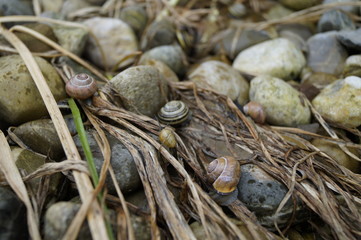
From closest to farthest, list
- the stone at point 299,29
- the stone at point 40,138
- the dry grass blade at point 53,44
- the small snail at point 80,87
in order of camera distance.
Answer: the stone at point 40,138 → the small snail at point 80,87 → the dry grass blade at point 53,44 → the stone at point 299,29

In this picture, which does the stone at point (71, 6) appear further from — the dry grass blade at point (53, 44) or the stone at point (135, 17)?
the dry grass blade at point (53, 44)

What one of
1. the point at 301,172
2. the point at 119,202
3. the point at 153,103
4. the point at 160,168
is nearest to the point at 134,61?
the point at 153,103

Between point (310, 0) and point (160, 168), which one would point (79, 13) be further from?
point (310, 0)

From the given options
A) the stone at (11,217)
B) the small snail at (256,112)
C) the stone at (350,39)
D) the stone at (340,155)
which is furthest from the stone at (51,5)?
the stone at (340,155)

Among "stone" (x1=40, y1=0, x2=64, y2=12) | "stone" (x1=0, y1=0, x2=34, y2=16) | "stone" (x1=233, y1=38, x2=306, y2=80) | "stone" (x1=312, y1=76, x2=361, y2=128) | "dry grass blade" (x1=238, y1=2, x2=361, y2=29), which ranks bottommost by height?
"stone" (x1=312, y1=76, x2=361, y2=128)

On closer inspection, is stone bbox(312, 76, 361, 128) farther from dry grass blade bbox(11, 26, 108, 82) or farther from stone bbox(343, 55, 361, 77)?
dry grass blade bbox(11, 26, 108, 82)

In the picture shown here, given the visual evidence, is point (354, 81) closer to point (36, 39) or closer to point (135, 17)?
point (135, 17)

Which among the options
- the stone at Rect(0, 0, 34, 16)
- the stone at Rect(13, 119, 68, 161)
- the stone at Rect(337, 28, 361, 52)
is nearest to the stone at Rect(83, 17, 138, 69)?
the stone at Rect(0, 0, 34, 16)
